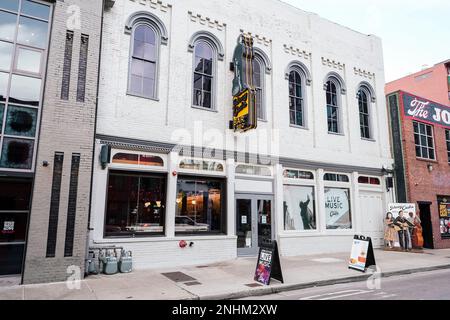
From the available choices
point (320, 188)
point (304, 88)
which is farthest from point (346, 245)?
point (304, 88)

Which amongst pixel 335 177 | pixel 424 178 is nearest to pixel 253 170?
pixel 335 177

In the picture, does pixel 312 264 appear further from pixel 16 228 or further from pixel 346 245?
pixel 16 228

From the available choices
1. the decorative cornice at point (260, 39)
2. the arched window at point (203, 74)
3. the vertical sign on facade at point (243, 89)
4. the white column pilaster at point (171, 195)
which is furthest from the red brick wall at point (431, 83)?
the white column pilaster at point (171, 195)

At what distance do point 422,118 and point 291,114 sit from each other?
8319 millimetres

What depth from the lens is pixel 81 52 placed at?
9.01m

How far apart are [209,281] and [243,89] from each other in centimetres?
637

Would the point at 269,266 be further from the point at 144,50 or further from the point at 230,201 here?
the point at 144,50

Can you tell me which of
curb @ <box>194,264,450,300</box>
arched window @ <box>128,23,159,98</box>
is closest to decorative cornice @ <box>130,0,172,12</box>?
arched window @ <box>128,23,159,98</box>

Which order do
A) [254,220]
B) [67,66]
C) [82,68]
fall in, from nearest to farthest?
1. [67,66]
2. [82,68]
3. [254,220]

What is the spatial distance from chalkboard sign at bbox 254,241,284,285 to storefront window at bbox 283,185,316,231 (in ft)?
15.6

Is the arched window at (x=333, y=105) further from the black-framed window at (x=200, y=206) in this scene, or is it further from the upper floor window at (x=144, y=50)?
the upper floor window at (x=144, y=50)

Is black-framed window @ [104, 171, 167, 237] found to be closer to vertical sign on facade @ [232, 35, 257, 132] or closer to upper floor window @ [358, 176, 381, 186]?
vertical sign on facade @ [232, 35, 257, 132]

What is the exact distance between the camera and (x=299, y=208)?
13297mm

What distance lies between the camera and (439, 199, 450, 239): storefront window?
16.5 meters
